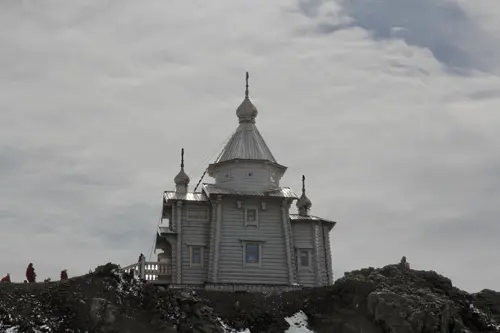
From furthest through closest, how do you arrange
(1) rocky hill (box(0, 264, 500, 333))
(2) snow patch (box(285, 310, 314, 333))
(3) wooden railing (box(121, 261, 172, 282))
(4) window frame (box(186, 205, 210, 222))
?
(4) window frame (box(186, 205, 210, 222)), (3) wooden railing (box(121, 261, 172, 282)), (2) snow patch (box(285, 310, 314, 333)), (1) rocky hill (box(0, 264, 500, 333))

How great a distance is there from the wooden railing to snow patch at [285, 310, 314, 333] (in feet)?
31.8

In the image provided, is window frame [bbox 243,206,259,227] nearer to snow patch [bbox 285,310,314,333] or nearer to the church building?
the church building

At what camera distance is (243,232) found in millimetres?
53094

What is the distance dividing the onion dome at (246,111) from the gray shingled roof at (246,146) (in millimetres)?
348

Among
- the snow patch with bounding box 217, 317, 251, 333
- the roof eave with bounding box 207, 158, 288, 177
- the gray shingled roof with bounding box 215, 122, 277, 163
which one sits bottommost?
the snow patch with bounding box 217, 317, 251, 333

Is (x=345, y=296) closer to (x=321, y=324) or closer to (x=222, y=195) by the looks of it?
(x=321, y=324)

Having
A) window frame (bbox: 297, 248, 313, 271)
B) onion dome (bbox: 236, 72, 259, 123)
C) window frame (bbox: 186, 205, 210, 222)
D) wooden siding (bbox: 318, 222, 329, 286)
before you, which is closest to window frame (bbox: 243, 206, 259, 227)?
window frame (bbox: 186, 205, 210, 222)

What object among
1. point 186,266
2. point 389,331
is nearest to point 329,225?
point 186,266

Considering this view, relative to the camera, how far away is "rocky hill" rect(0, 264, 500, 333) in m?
40.0

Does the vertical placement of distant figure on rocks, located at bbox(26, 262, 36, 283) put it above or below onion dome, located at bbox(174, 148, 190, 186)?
below

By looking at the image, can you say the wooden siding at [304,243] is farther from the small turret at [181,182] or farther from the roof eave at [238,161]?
the small turret at [181,182]

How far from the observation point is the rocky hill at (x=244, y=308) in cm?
3997

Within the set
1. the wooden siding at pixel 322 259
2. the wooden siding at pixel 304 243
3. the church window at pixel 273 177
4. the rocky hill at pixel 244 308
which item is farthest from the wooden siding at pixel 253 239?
the rocky hill at pixel 244 308

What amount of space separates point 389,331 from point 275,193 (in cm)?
1493
